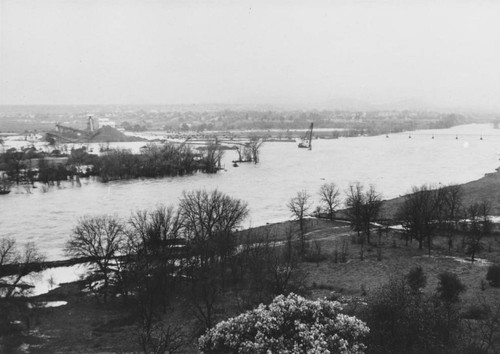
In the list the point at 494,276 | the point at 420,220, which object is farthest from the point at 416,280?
the point at 420,220

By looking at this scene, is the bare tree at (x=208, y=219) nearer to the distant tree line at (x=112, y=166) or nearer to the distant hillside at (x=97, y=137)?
the distant tree line at (x=112, y=166)

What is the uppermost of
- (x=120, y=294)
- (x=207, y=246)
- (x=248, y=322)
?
(x=248, y=322)

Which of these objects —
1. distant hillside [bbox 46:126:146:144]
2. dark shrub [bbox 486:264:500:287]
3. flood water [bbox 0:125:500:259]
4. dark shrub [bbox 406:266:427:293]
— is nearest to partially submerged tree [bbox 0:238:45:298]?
flood water [bbox 0:125:500:259]

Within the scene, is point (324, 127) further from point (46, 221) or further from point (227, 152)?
point (46, 221)

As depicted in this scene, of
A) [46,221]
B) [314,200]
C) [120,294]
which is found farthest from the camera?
[314,200]

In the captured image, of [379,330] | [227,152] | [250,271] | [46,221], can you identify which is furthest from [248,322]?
[227,152]

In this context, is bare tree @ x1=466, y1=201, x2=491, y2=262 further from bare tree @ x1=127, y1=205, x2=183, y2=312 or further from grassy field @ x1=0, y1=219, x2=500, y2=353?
bare tree @ x1=127, y1=205, x2=183, y2=312

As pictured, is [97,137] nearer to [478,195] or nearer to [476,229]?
[478,195]
